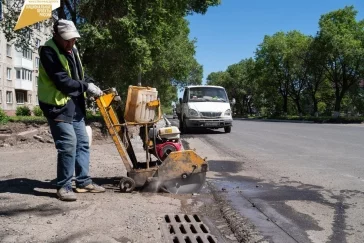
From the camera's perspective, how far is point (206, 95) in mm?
17797

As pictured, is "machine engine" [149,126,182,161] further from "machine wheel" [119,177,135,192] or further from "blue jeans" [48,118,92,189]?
"blue jeans" [48,118,92,189]

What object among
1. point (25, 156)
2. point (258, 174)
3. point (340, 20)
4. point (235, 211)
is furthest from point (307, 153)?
point (340, 20)

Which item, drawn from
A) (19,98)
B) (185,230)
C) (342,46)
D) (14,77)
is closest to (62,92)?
(185,230)

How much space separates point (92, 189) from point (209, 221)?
5.75 ft

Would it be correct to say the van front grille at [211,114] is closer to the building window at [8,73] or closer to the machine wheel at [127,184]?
the machine wheel at [127,184]

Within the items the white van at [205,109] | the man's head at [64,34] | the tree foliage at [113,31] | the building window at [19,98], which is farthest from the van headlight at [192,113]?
the building window at [19,98]

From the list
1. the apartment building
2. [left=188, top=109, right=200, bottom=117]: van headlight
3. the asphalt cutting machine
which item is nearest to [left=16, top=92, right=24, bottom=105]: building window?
the apartment building

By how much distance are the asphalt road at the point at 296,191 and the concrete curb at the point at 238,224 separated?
0.08 m

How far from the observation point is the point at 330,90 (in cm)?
6550

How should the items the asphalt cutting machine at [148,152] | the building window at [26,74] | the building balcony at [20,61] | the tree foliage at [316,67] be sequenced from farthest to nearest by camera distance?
1. the building window at [26,74]
2. the building balcony at [20,61]
3. the tree foliage at [316,67]
4. the asphalt cutting machine at [148,152]

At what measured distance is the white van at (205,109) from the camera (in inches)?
662

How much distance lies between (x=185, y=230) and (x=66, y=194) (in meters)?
1.60

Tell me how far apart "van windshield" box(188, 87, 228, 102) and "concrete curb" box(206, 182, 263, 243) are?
12435 millimetres

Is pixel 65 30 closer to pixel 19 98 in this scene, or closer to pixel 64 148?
pixel 64 148
